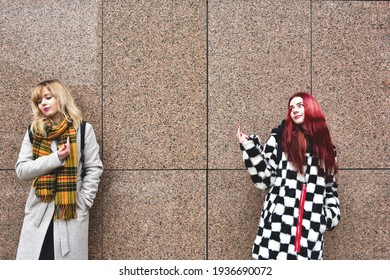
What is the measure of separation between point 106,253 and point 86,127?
1.43 m

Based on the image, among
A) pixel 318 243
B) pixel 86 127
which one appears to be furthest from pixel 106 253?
pixel 318 243

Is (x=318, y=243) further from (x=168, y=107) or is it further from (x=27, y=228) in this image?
(x=27, y=228)

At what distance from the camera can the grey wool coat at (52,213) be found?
3617 millimetres

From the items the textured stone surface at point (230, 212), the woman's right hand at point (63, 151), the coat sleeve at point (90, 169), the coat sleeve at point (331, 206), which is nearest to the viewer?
the coat sleeve at point (331, 206)

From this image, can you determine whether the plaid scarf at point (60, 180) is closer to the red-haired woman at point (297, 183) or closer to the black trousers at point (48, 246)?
the black trousers at point (48, 246)

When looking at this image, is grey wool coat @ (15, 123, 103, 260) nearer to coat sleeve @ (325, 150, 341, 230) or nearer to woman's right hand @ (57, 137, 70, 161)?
woman's right hand @ (57, 137, 70, 161)

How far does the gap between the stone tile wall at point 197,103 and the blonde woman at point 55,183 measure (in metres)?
0.56

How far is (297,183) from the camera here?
3.45m

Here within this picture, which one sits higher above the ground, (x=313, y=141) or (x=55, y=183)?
(x=313, y=141)

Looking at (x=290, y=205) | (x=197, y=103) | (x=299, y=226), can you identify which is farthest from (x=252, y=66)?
(x=299, y=226)

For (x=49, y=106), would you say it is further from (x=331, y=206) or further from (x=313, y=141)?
(x=331, y=206)

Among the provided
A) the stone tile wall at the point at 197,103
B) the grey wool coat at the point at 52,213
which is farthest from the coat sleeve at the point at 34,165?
the stone tile wall at the point at 197,103

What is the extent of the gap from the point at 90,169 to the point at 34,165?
498mm

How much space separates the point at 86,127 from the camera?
12.8 ft
